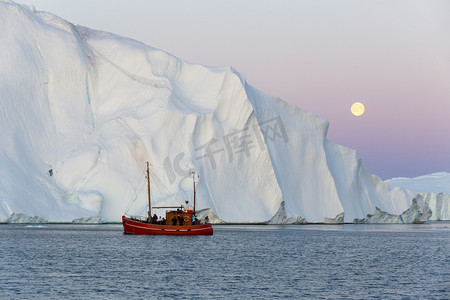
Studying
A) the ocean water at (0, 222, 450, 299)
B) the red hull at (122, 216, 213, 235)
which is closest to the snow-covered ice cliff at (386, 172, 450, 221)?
the red hull at (122, 216, 213, 235)

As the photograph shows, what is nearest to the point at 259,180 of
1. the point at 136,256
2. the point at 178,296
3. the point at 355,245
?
the point at 355,245

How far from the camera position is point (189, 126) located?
77.5 m

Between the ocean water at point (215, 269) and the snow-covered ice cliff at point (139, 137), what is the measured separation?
17.0 m

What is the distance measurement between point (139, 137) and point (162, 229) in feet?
60.5

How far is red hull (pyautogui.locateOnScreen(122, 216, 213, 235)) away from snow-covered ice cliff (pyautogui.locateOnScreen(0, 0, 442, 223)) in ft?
32.7

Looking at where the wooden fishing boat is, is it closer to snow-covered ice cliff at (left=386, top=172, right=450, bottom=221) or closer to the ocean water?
the ocean water

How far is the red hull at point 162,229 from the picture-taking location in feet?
201

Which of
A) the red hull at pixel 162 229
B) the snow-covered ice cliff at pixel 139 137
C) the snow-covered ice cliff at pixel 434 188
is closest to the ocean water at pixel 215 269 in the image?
the red hull at pixel 162 229

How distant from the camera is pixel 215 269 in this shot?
36562 mm

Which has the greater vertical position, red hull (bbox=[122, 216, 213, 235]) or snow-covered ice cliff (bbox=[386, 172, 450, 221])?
snow-covered ice cliff (bbox=[386, 172, 450, 221])

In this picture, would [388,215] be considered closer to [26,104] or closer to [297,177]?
[297,177]

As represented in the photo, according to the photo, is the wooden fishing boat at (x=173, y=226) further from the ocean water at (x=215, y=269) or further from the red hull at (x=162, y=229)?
the ocean water at (x=215, y=269)

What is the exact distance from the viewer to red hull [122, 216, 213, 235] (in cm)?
6128

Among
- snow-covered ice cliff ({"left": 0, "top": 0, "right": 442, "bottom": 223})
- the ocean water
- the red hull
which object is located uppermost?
snow-covered ice cliff ({"left": 0, "top": 0, "right": 442, "bottom": 223})
